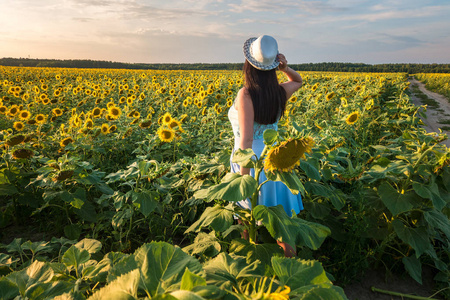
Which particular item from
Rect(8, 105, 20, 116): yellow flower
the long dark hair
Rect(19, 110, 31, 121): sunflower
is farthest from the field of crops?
Rect(8, 105, 20, 116): yellow flower

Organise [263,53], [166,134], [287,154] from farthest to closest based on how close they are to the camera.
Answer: [166,134] < [263,53] < [287,154]

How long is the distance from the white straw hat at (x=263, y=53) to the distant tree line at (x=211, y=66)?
41.2 metres

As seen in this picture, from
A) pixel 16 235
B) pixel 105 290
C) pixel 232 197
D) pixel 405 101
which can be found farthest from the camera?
pixel 405 101

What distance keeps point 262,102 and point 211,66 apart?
56348 millimetres

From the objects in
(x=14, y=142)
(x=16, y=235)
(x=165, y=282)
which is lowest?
(x=16, y=235)

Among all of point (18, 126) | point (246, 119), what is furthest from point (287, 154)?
point (18, 126)

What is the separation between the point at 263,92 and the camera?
7.43ft

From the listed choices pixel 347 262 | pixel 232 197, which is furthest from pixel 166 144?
pixel 232 197

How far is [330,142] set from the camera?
3605 mm

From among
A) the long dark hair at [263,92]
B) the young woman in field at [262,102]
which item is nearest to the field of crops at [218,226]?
the young woman in field at [262,102]

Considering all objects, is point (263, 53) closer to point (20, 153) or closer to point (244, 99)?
point (244, 99)

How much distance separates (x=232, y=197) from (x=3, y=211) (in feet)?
10.1

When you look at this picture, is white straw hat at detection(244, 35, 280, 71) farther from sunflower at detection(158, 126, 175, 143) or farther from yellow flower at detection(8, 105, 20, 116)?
yellow flower at detection(8, 105, 20, 116)

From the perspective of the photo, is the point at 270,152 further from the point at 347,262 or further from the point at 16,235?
the point at 16,235
